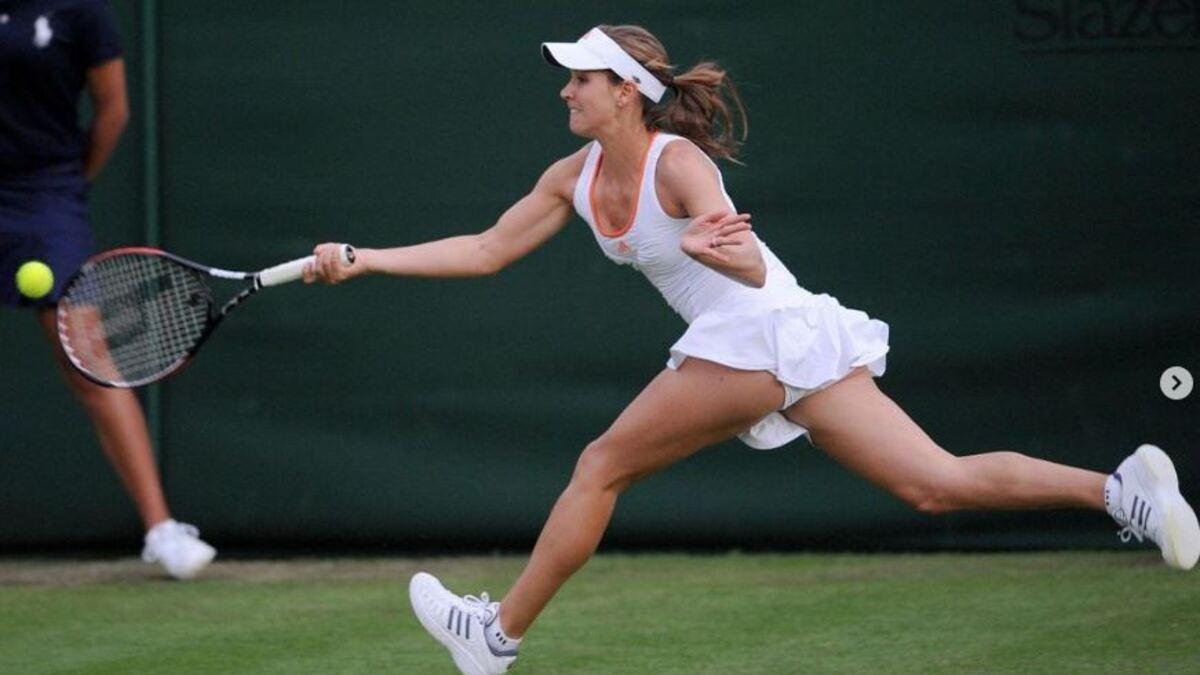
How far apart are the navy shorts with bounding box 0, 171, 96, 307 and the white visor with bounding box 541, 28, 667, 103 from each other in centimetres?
178

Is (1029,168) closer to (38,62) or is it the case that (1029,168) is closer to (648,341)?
(648,341)

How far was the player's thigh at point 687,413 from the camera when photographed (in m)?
4.20

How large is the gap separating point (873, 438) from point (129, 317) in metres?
1.98

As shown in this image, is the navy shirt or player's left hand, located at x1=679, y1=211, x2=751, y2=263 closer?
player's left hand, located at x1=679, y1=211, x2=751, y2=263

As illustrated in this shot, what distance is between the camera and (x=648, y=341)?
6.12 meters

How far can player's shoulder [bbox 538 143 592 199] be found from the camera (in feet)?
14.9

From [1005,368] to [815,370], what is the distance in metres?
2.00

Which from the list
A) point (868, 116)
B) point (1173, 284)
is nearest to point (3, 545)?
point (868, 116)

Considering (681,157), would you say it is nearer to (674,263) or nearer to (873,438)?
(674,263)

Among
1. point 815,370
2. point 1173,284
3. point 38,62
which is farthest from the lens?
point 1173,284

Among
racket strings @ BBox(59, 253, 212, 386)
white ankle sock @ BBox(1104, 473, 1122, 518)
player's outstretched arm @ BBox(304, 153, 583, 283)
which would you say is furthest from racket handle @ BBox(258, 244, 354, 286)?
white ankle sock @ BBox(1104, 473, 1122, 518)

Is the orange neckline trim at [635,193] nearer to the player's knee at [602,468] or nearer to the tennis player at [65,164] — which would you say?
the player's knee at [602,468]

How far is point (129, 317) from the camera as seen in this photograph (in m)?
5.21

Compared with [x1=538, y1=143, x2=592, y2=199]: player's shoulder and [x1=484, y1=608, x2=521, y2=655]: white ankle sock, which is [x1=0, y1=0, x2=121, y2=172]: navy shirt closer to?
[x1=538, y1=143, x2=592, y2=199]: player's shoulder
